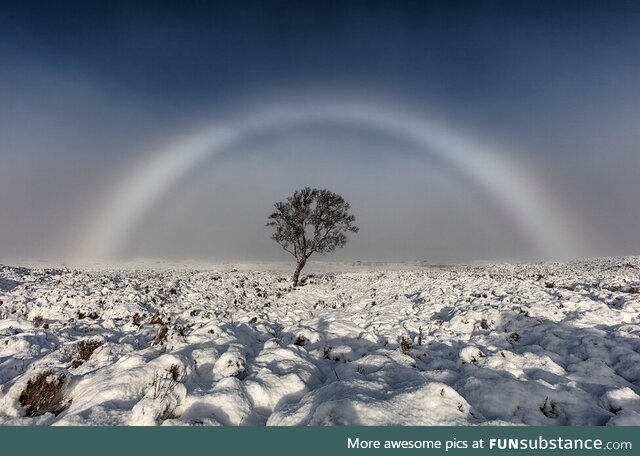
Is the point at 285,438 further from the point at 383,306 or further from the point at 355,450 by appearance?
the point at 383,306

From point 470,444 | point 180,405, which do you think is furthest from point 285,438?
point 470,444

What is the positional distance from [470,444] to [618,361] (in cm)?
432

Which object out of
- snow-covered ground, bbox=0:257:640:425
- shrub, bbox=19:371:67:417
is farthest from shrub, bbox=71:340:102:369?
shrub, bbox=19:371:67:417

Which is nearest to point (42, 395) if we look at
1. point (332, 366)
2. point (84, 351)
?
point (84, 351)

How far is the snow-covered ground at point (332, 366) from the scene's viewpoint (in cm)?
368

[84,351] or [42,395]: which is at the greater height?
[42,395]

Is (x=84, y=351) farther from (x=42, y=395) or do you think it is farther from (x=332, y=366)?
(x=332, y=366)

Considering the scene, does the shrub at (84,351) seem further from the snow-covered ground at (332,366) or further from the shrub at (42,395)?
the shrub at (42,395)

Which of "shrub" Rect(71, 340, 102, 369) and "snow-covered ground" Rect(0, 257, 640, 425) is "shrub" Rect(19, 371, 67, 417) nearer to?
"snow-covered ground" Rect(0, 257, 640, 425)

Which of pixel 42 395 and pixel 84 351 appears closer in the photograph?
pixel 42 395

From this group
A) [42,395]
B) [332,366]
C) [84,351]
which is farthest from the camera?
[84,351]

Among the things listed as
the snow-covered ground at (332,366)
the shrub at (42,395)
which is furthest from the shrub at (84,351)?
the shrub at (42,395)

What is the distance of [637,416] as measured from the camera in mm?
3398

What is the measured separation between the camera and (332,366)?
19.0 feet
